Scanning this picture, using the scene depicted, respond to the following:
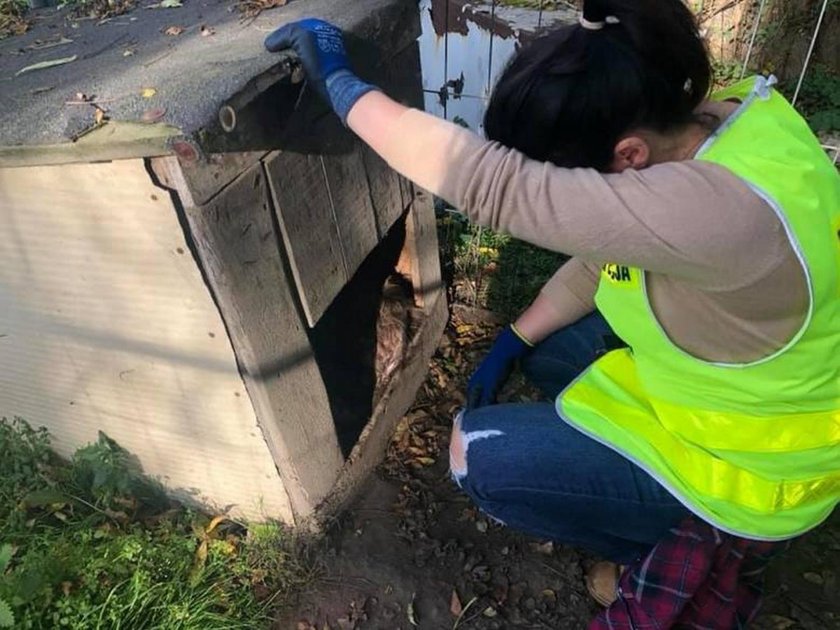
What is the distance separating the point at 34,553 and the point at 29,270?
2.67 feet

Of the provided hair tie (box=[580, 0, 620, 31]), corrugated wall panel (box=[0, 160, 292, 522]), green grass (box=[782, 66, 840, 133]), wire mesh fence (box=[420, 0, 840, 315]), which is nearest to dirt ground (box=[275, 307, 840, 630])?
corrugated wall panel (box=[0, 160, 292, 522])

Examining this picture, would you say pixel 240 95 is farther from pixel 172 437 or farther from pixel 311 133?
pixel 172 437

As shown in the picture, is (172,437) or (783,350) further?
(172,437)

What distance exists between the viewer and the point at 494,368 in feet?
7.35

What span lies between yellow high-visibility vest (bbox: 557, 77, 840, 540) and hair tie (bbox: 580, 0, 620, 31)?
0.29 meters

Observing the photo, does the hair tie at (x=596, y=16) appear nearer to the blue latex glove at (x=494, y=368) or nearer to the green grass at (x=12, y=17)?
the blue latex glove at (x=494, y=368)

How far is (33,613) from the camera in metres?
1.97

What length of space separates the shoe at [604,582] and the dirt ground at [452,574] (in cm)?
4

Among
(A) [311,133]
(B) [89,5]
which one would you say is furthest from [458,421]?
(B) [89,5]

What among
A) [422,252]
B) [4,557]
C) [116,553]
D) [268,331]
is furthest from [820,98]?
[4,557]

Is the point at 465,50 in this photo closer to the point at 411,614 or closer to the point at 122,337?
Result: the point at 122,337

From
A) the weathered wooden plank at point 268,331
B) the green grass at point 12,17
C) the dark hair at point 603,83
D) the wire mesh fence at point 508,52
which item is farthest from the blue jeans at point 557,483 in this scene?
the green grass at point 12,17

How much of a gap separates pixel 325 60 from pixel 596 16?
61 cm

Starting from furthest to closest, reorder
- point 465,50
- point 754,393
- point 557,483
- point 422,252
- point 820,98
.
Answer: point 820,98 < point 465,50 < point 422,252 < point 557,483 < point 754,393
